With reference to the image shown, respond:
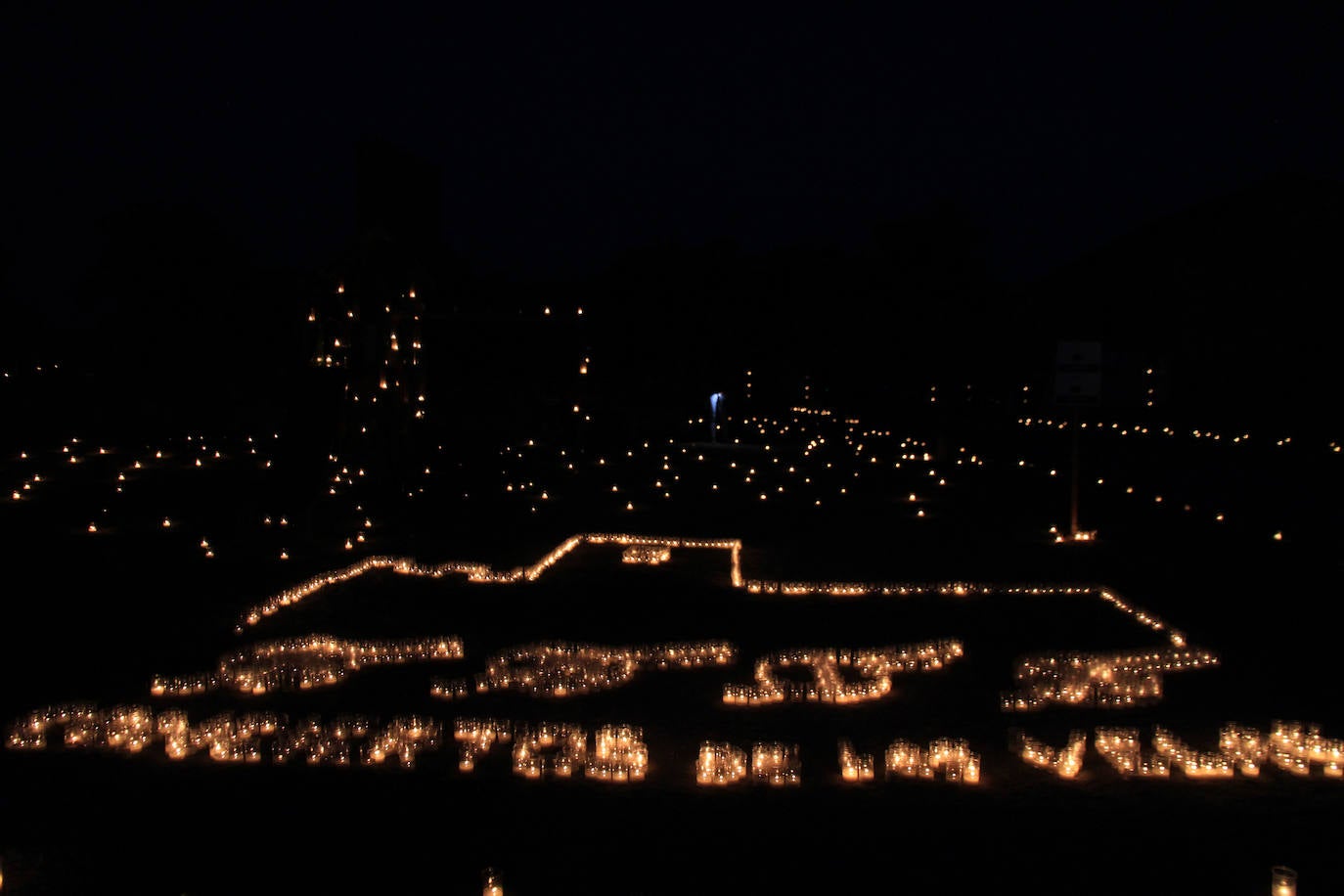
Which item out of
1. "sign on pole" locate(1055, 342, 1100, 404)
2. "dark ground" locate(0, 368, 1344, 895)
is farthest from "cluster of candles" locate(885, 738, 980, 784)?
"sign on pole" locate(1055, 342, 1100, 404)

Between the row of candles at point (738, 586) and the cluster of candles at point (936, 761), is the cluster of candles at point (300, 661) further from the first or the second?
the cluster of candles at point (936, 761)

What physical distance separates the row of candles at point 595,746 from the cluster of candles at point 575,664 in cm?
74

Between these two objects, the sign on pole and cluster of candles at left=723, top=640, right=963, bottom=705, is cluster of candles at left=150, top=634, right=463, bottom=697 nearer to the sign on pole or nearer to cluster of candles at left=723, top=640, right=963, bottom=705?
cluster of candles at left=723, top=640, right=963, bottom=705

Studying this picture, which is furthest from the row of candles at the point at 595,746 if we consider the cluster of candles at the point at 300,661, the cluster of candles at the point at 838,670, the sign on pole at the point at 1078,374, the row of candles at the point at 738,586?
the sign on pole at the point at 1078,374

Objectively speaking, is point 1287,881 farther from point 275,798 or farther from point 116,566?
point 116,566

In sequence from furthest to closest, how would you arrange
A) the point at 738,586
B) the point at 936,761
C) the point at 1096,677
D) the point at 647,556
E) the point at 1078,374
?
the point at 1078,374 → the point at 647,556 → the point at 738,586 → the point at 1096,677 → the point at 936,761

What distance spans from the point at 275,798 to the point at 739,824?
2.47m

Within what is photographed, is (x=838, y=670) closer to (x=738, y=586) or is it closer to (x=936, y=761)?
(x=936, y=761)

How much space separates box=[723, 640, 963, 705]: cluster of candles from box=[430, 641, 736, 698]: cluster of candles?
512 millimetres

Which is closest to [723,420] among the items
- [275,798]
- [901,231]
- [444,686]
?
[901,231]

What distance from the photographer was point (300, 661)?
24.2ft

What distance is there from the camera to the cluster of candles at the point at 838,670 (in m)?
6.70

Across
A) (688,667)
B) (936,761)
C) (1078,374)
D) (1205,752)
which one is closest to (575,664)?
(688,667)

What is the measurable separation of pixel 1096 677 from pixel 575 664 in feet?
12.5
